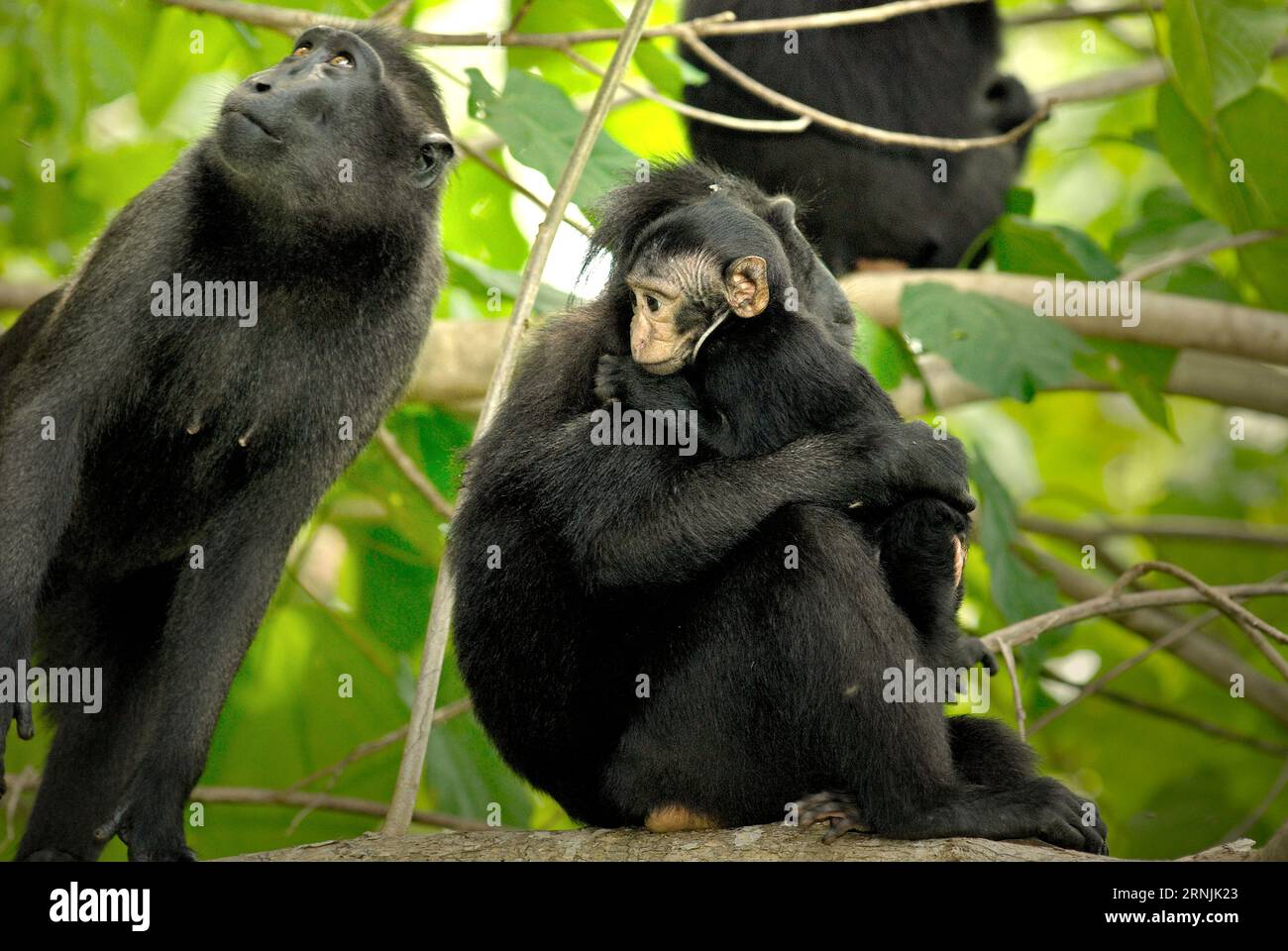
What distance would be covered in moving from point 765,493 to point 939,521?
22.0 inches

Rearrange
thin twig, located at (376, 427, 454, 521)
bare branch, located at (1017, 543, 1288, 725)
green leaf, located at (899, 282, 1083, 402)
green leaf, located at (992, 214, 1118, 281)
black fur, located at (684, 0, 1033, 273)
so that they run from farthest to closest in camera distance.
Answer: black fur, located at (684, 0, 1033, 273) → bare branch, located at (1017, 543, 1288, 725) → green leaf, located at (992, 214, 1118, 281) → thin twig, located at (376, 427, 454, 521) → green leaf, located at (899, 282, 1083, 402)

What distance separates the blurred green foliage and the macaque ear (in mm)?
1339

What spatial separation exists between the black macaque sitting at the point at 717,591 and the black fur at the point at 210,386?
994 millimetres

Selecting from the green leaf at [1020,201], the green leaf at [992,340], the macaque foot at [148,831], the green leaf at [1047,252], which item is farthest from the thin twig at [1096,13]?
the macaque foot at [148,831]

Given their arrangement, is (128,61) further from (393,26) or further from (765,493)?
(765,493)

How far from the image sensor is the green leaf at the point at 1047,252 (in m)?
7.65

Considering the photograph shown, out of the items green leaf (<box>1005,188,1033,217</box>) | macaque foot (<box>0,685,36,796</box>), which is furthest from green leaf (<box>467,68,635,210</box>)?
green leaf (<box>1005,188,1033,217</box>)

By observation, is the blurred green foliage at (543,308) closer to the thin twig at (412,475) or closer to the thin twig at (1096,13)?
the thin twig at (412,475)

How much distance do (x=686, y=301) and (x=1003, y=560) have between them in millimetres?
2936

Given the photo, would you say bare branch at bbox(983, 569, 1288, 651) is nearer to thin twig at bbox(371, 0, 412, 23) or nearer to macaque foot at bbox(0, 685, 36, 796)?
macaque foot at bbox(0, 685, 36, 796)

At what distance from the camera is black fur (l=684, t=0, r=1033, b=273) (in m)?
10.1

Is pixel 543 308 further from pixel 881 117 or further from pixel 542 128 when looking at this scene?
pixel 881 117

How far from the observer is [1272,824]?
29.9 feet

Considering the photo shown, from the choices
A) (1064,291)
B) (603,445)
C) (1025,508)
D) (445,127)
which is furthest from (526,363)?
(1025,508)
